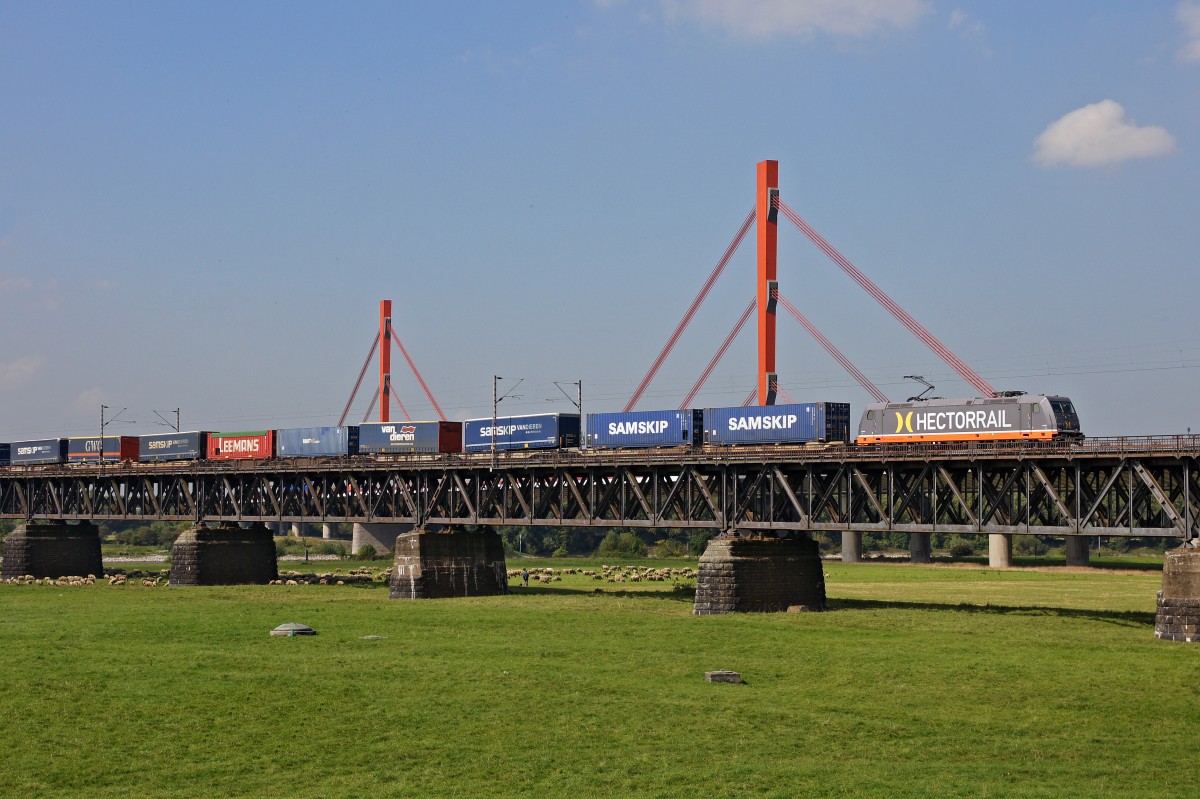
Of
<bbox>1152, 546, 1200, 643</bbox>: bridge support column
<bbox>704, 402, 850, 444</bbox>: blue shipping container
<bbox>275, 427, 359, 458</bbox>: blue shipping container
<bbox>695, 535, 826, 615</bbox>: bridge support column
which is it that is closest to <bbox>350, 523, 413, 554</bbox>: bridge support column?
<bbox>275, 427, 359, 458</bbox>: blue shipping container

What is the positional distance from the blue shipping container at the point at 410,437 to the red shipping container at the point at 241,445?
12.1 m

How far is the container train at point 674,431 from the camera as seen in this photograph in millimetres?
73688

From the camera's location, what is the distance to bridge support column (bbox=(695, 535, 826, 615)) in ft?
249

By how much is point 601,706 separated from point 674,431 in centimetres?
4157

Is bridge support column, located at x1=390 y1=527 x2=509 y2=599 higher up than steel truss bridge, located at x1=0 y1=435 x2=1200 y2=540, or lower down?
lower down

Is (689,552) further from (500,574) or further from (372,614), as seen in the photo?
(372,614)

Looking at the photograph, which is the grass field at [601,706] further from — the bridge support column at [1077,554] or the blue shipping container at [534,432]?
the bridge support column at [1077,554]

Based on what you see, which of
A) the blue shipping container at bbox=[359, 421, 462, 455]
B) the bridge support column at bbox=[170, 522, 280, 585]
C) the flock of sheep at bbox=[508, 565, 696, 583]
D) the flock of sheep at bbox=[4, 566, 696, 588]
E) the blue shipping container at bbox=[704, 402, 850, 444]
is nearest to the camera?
the blue shipping container at bbox=[704, 402, 850, 444]

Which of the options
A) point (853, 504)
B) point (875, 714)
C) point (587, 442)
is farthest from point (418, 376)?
point (875, 714)

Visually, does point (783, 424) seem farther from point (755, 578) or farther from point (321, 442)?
point (321, 442)

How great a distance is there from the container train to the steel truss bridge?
5.55 feet

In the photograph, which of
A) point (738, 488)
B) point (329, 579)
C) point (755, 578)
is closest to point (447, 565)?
point (738, 488)

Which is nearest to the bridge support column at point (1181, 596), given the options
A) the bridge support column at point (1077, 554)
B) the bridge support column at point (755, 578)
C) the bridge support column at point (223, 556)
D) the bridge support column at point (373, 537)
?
the bridge support column at point (755, 578)

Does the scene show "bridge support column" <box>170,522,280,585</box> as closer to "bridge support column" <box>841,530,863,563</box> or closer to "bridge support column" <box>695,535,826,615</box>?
"bridge support column" <box>695,535,826,615</box>
